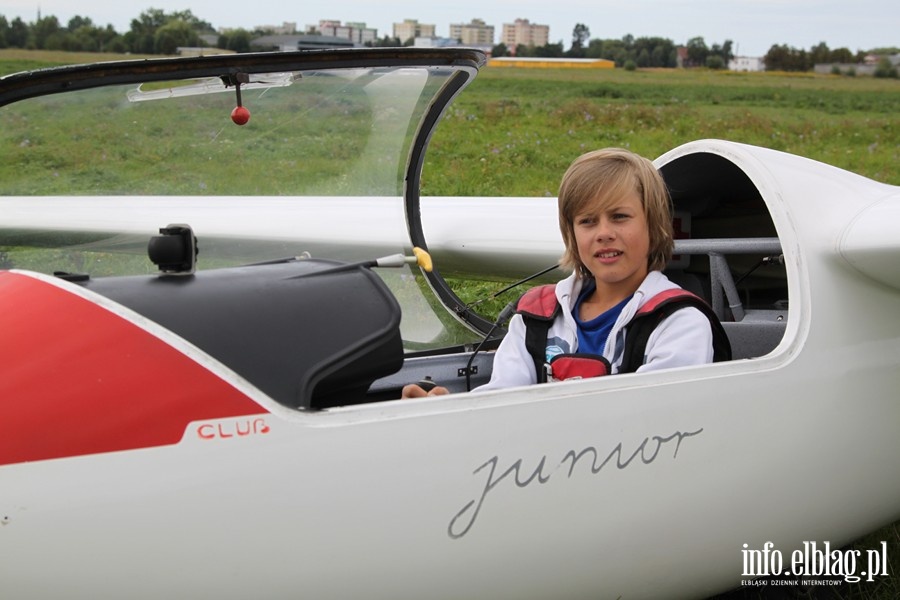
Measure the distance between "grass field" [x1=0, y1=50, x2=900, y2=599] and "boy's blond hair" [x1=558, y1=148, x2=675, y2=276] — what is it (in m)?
1.16

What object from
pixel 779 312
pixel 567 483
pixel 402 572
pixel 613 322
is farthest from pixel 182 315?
pixel 779 312

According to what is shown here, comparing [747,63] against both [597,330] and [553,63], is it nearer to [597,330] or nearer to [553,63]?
[553,63]

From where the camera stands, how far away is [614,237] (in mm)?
2717

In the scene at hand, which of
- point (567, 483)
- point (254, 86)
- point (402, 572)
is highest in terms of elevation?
point (254, 86)

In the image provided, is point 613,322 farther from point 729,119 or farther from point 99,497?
point 729,119

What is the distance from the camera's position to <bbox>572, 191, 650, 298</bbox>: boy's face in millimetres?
2719

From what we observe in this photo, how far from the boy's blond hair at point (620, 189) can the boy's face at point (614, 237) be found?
0.05 feet

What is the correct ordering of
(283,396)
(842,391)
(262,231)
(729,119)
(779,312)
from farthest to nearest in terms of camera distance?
(729,119) < (262,231) < (779,312) < (842,391) < (283,396)

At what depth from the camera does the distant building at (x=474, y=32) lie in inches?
2341

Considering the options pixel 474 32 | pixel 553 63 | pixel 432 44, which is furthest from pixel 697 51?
pixel 432 44

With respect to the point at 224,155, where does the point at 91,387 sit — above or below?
below

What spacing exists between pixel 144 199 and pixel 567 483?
6.43 feet

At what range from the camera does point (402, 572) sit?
2131mm

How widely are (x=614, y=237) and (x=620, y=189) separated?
0.12 metres
